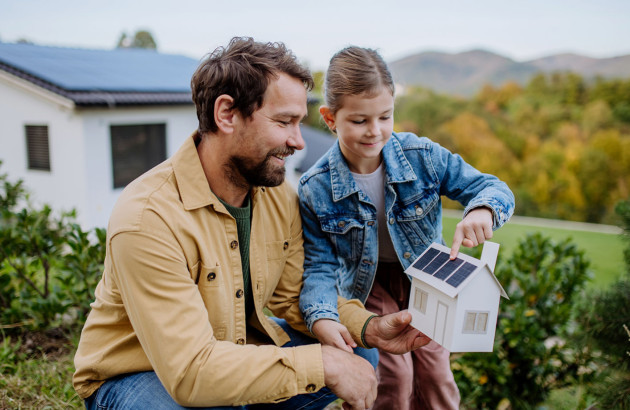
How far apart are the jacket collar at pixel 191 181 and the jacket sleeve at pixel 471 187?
108cm

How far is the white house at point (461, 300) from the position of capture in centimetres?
186

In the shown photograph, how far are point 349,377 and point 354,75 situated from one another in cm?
132

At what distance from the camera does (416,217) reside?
2506mm

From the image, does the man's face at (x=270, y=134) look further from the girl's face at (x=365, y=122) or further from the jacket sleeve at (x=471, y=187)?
the jacket sleeve at (x=471, y=187)

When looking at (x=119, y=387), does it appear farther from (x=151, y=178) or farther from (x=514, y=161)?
(x=514, y=161)

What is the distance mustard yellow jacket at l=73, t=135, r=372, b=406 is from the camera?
1733 millimetres

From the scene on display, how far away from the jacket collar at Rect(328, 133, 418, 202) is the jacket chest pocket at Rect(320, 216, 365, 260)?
0.39ft

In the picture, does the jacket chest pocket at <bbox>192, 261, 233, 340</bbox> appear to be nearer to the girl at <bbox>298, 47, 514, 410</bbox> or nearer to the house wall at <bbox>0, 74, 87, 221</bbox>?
the girl at <bbox>298, 47, 514, 410</bbox>

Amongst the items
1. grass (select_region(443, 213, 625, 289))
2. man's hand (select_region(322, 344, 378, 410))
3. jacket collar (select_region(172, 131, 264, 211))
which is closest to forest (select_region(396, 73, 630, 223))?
grass (select_region(443, 213, 625, 289))

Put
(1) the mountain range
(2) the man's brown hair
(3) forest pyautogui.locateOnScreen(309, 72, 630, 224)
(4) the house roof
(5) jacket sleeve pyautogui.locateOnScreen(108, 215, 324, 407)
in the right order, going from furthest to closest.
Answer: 1. (1) the mountain range
2. (3) forest pyautogui.locateOnScreen(309, 72, 630, 224)
3. (4) the house roof
4. (2) the man's brown hair
5. (5) jacket sleeve pyautogui.locateOnScreen(108, 215, 324, 407)

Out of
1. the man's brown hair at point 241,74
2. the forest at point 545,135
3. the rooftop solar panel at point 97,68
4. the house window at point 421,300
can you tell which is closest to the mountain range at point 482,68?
the forest at point 545,135

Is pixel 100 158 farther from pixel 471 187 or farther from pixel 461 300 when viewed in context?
pixel 461 300

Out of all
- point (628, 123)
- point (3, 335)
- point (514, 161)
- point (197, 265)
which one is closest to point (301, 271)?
point (197, 265)

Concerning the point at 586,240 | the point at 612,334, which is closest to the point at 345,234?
the point at 612,334
